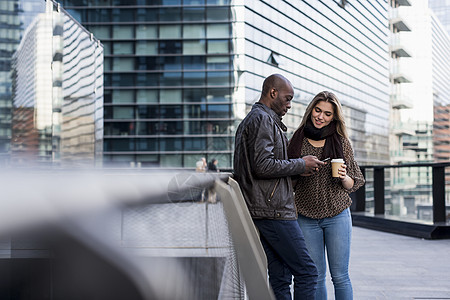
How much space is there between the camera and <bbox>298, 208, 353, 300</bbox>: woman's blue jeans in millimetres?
3373

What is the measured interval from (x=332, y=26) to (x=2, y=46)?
52.5m

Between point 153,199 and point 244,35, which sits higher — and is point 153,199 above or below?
below

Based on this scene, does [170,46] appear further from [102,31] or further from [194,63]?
[102,31]

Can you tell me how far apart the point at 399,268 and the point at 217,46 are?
34758mm

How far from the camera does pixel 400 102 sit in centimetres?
7812

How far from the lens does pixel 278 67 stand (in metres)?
44.0

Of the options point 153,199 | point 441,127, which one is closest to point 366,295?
point 153,199

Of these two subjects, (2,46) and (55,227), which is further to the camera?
(2,46)

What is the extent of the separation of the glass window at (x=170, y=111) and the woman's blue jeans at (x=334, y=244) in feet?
120

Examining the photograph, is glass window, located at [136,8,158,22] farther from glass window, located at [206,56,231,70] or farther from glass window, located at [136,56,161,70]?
glass window, located at [206,56,231,70]

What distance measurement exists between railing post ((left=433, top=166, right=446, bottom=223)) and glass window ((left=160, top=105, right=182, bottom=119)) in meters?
31.3

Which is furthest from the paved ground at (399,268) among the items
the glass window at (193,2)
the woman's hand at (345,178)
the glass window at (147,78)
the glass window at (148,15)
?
the glass window at (148,15)

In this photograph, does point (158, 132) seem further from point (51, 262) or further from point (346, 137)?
point (51, 262)

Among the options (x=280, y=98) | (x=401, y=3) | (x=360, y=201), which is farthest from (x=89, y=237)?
(x=401, y=3)
